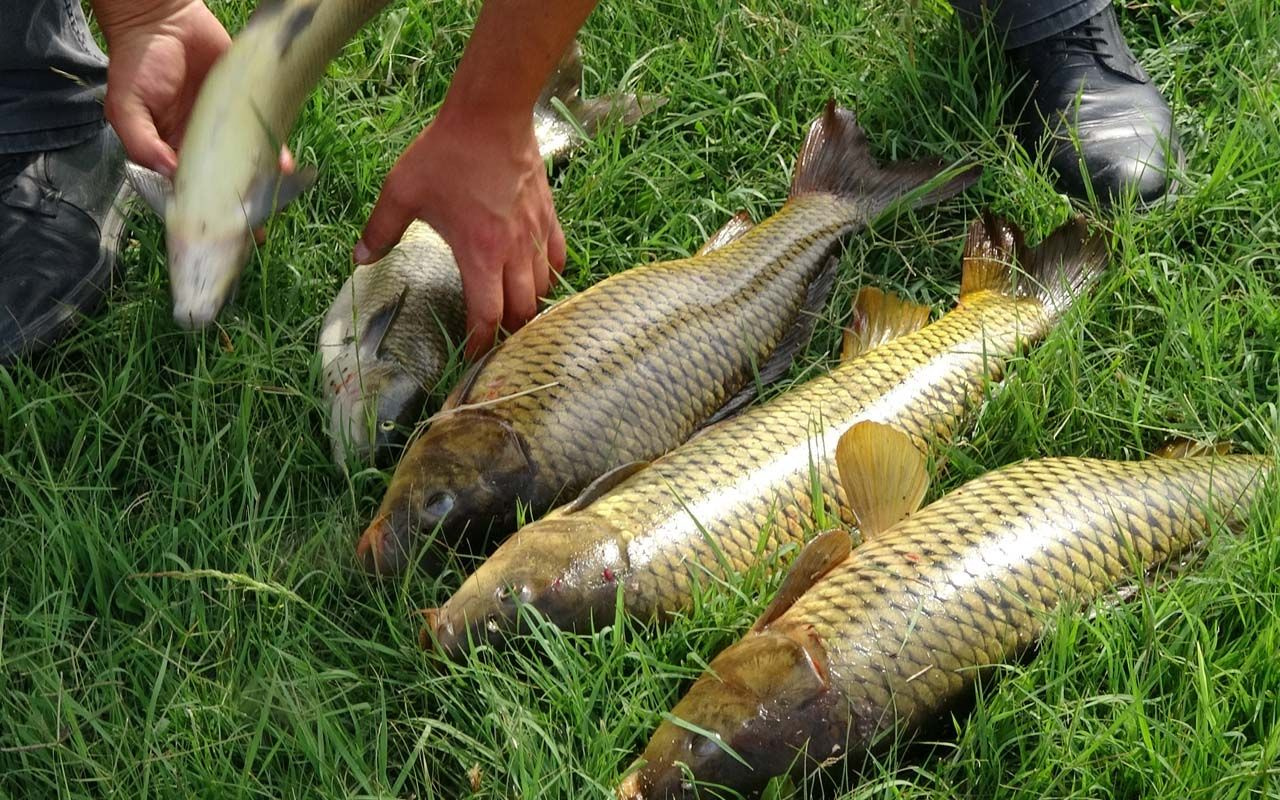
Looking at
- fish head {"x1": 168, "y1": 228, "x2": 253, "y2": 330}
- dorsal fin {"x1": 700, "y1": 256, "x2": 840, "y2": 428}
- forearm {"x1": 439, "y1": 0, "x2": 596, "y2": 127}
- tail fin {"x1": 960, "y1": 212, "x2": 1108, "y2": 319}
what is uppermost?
forearm {"x1": 439, "y1": 0, "x2": 596, "y2": 127}

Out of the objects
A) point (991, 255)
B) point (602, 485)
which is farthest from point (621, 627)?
point (991, 255)

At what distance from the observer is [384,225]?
288 cm

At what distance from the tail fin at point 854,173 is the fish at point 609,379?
3cm

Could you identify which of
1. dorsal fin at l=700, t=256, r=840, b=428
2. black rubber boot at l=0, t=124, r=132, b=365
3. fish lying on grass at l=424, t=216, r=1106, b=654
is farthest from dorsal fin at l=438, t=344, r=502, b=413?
black rubber boot at l=0, t=124, r=132, b=365

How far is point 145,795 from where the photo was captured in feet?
7.34

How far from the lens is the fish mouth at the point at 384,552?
8.50 feet

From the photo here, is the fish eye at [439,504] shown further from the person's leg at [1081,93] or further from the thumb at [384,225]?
the person's leg at [1081,93]

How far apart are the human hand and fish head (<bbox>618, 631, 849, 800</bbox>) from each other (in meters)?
1.06

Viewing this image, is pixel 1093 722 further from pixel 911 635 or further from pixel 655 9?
pixel 655 9

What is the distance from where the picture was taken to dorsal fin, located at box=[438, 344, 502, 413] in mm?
2836

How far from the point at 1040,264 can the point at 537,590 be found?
1.51 metres

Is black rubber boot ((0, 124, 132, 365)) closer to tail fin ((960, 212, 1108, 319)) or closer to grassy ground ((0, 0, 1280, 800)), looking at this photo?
grassy ground ((0, 0, 1280, 800))

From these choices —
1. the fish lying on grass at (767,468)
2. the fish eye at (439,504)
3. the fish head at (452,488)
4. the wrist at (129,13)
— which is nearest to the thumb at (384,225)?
the fish head at (452,488)

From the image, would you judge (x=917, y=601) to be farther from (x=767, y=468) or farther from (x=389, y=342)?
(x=389, y=342)
